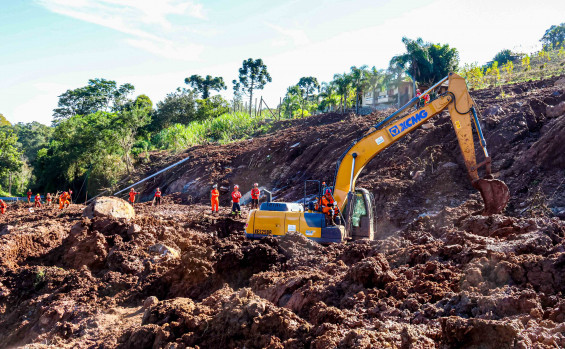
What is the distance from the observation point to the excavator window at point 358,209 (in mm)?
10727

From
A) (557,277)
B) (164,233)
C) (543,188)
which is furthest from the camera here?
(543,188)

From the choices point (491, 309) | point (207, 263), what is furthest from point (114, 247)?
point (491, 309)

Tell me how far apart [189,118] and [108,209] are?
34.8 meters

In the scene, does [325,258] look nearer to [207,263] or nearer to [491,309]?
[207,263]

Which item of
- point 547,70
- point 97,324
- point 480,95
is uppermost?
point 547,70

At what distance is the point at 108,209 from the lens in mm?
15531

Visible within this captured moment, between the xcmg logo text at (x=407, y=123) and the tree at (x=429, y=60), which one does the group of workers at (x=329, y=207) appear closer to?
the xcmg logo text at (x=407, y=123)

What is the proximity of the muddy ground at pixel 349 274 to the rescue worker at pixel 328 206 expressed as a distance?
85 cm

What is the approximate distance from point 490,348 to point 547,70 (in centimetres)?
2737

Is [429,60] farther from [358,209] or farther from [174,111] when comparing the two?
[174,111]

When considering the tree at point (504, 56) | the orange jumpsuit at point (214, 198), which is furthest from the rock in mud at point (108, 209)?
the tree at point (504, 56)

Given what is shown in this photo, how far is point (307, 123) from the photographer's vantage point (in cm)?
3731

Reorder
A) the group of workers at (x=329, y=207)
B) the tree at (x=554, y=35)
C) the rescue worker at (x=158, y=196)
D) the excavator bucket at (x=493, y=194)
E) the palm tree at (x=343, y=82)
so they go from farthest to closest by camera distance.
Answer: the tree at (x=554, y=35), the palm tree at (x=343, y=82), the rescue worker at (x=158, y=196), the excavator bucket at (x=493, y=194), the group of workers at (x=329, y=207)

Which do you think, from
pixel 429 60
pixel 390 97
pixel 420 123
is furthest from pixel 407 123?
pixel 390 97
